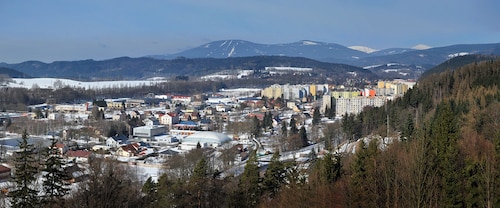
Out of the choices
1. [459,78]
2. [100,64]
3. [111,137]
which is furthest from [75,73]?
[459,78]

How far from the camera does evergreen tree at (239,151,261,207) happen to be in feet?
15.1

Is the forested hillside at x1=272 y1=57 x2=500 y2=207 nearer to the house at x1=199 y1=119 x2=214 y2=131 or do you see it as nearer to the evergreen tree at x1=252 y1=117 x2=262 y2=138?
the evergreen tree at x1=252 y1=117 x2=262 y2=138

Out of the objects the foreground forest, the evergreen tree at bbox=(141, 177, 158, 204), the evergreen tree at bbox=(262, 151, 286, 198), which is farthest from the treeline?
the evergreen tree at bbox=(141, 177, 158, 204)

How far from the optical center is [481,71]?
42.8 ft

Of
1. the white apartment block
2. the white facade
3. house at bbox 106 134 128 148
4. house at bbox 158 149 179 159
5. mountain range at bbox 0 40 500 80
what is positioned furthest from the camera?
mountain range at bbox 0 40 500 80

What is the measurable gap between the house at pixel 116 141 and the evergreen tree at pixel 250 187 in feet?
26.3

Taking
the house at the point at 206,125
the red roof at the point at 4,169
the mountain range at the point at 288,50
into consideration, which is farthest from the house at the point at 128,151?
the mountain range at the point at 288,50

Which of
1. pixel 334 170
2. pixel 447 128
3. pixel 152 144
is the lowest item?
pixel 152 144

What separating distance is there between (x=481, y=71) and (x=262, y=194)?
10.3 m

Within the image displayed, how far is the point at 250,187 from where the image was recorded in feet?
15.7

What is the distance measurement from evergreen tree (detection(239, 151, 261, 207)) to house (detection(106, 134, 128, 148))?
802cm

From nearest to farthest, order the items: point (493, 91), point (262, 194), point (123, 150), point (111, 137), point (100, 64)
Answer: point (262, 194) → point (493, 91) → point (123, 150) → point (111, 137) → point (100, 64)

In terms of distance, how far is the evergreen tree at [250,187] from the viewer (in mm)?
4611

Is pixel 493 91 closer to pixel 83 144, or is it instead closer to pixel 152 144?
pixel 152 144
